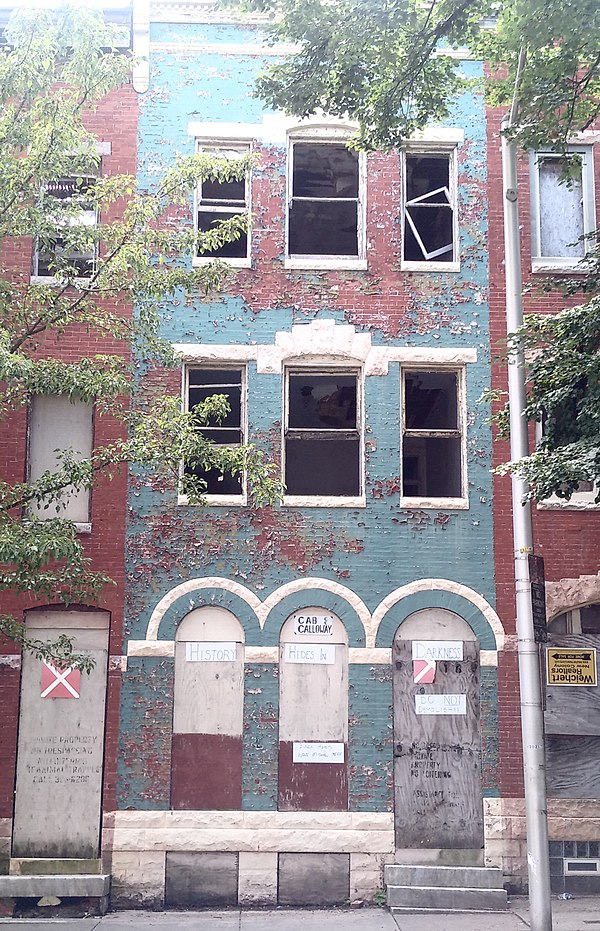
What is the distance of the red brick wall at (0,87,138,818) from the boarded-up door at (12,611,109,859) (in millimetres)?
165

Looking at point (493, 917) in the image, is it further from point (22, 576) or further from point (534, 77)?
point (534, 77)

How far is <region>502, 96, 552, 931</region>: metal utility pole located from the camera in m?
9.68

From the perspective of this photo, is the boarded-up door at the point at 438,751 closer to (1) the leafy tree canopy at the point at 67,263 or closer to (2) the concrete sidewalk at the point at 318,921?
(2) the concrete sidewalk at the point at 318,921

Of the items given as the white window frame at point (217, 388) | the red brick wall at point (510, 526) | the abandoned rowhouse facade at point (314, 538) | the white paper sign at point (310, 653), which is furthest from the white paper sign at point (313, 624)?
the red brick wall at point (510, 526)

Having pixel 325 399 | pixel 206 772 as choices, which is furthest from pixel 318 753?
pixel 325 399

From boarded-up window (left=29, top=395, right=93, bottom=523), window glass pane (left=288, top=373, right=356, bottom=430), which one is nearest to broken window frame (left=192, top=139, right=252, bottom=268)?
window glass pane (left=288, top=373, right=356, bottom=430)

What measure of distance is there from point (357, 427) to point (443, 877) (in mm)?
5863

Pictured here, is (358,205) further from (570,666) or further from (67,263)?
(570,666)

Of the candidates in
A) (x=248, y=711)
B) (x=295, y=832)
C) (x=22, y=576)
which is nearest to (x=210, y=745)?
(x=248, y=711)

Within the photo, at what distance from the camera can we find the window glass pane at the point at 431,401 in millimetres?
14266

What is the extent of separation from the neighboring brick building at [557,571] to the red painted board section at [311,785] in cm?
199

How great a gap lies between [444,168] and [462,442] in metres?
4.05

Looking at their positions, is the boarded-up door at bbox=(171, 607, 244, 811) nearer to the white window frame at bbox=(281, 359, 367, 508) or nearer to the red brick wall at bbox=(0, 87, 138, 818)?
the red brick wall at bbox=(0, 87, 138, 818)

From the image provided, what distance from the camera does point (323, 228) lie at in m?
14.6
